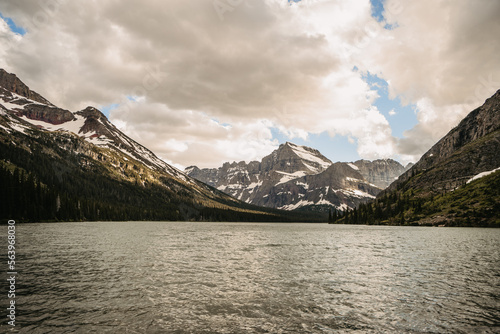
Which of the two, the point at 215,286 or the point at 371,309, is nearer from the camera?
the point at 371,309

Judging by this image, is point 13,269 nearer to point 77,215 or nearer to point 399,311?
point 399,311

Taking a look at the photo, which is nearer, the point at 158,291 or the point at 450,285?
the point at 158,291

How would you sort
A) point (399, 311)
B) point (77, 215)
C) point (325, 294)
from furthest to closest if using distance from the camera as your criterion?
point (77, 215) → point (325, 294) → point (399, 311)

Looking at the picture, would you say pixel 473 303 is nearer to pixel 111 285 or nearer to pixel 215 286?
pixel 215 286

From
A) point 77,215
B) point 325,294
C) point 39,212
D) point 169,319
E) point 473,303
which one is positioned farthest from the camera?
point 77,215

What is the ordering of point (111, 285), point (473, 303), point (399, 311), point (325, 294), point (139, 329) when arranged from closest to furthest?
point (139, 329) < point (399, 311) < point (473, 303) < point (325, 294) < point (111, 285)

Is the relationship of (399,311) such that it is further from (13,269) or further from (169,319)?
(13,269)

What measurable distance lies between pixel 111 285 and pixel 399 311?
981 inches

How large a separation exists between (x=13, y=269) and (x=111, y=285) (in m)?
14.1

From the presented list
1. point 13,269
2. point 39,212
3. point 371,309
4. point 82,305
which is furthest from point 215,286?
point 39,212

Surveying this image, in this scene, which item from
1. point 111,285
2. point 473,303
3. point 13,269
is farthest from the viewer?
point 13,269

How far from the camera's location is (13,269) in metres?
34.0

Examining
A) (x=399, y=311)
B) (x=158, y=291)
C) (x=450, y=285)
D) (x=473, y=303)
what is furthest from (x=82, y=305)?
(x=450, y=285)

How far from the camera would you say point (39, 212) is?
146 m
